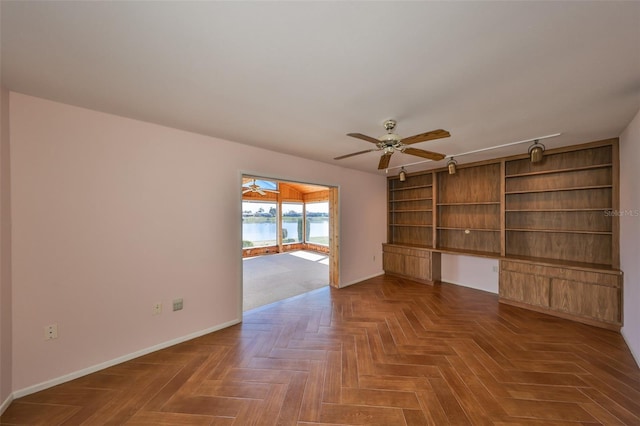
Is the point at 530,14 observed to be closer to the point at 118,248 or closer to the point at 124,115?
the point at 124,115

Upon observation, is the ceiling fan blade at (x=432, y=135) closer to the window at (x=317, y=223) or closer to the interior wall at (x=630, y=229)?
the interior wall at (x=630, y=229)

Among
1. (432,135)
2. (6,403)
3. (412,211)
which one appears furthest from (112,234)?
(412,211)

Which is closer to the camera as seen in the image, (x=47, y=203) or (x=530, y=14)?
(x=530, y=14)

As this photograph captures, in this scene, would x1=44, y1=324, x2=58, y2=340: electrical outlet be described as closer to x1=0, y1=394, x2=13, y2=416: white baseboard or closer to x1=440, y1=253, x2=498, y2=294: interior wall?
x1=0, y1=394, x2=13, y2=416: white baseboard

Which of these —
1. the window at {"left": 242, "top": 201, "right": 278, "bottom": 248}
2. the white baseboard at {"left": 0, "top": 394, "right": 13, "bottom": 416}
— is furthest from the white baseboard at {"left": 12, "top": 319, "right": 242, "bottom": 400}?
the window at {"left": 242, "top": 201, "right": 278, "bottom": 248}

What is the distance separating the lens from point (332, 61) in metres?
1.42

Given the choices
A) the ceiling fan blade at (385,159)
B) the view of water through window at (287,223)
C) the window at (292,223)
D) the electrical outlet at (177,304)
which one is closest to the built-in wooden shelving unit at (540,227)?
the ceiling fan blade at (385,159)

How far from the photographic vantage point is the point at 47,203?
76.8 inches

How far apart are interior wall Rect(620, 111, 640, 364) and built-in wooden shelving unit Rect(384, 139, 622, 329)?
196 mm

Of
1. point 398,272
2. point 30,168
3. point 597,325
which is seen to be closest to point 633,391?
point 597,325

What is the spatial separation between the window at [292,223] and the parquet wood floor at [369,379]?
6.65 metres

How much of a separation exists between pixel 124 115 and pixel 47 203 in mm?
1019

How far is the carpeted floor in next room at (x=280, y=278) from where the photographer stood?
13.8ft

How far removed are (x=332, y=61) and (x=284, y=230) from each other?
28.3 feet
